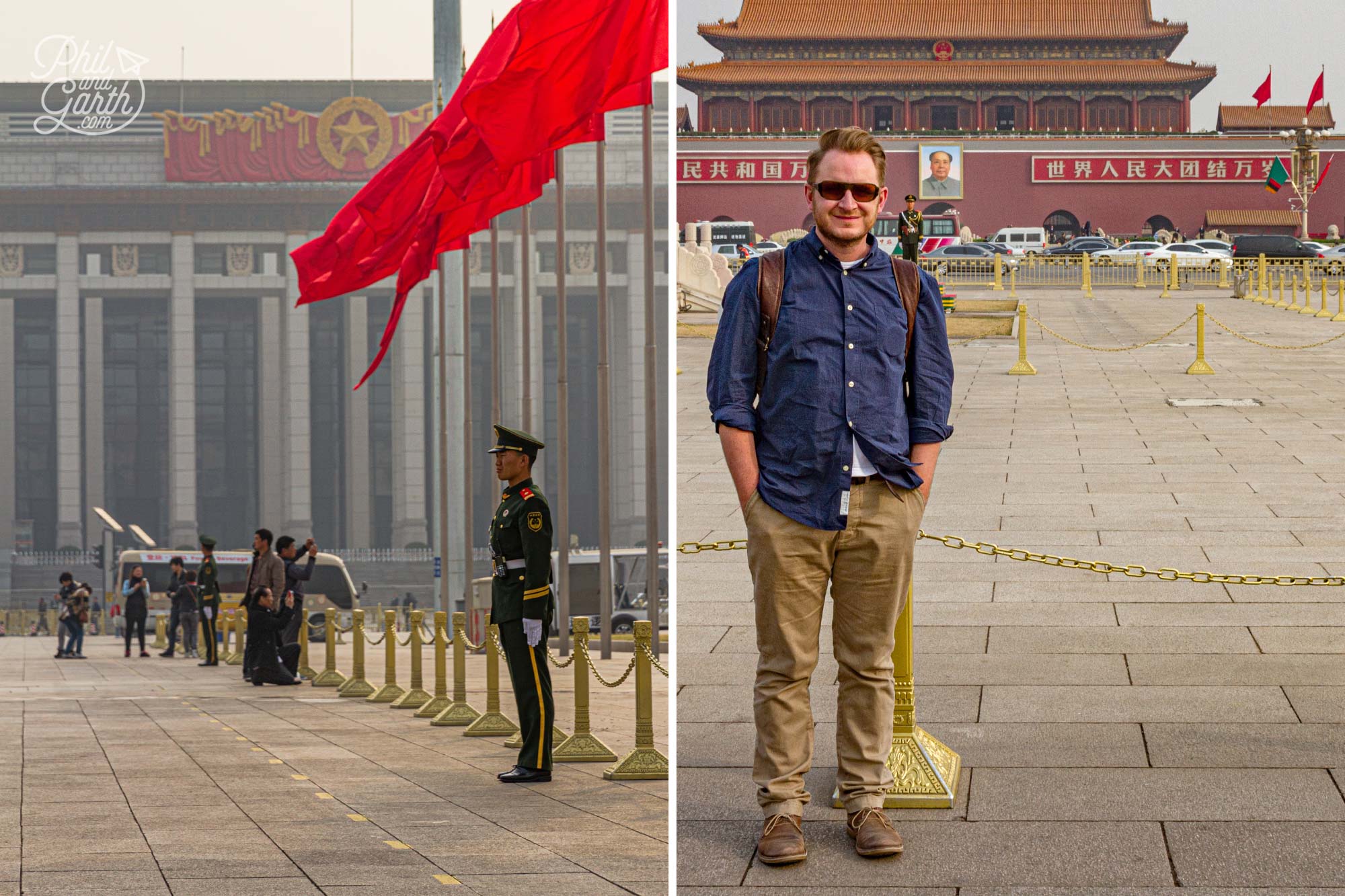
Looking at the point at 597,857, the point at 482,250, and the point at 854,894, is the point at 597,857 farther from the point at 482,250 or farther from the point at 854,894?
the point at 482,250

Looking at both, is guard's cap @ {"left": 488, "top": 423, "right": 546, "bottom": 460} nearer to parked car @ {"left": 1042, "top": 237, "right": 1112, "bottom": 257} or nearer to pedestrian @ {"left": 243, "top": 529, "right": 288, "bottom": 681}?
pedestrian @ {"left": 243, "top": 529, "right": 288, "bottom": 681}

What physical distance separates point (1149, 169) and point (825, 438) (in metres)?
48.6

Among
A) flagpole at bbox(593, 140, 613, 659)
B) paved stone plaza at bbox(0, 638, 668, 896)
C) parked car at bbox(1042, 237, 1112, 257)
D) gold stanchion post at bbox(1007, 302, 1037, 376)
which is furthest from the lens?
parked car at bbox(1042, 237, 1112, 257)

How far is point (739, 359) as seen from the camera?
11.3 feet

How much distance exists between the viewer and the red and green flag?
47.0m

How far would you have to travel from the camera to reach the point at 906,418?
354 cm

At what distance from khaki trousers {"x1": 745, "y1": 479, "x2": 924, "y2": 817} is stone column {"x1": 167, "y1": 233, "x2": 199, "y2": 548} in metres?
57.6

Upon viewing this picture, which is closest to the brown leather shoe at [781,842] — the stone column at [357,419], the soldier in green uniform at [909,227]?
the soldier in green uniform at [909,227]

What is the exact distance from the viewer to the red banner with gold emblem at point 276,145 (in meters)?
58.6

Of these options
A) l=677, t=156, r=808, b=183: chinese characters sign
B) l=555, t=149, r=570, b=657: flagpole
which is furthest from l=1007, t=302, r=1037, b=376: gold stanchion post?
l=677, t=156, r=808, b=183: chinese characters sign

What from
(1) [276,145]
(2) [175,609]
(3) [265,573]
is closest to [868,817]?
(3) [265,573]

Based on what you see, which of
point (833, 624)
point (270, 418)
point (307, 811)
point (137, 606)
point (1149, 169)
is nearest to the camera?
point (833, 624)

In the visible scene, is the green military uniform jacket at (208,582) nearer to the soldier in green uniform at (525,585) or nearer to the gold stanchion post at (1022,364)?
the gold stanchion post at (1022,364)

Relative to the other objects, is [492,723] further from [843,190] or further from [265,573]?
[843,190]
